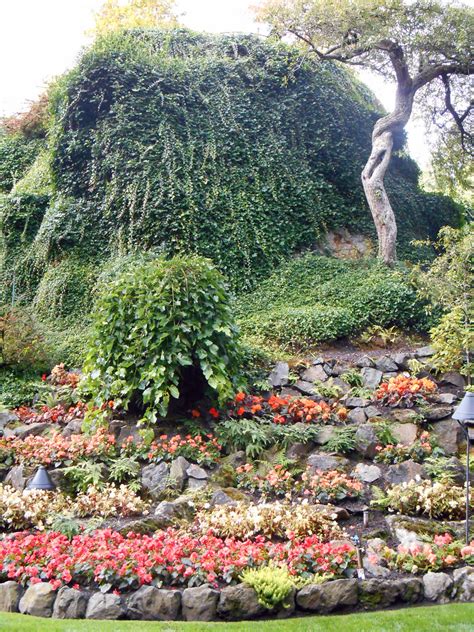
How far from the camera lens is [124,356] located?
781 centimetres

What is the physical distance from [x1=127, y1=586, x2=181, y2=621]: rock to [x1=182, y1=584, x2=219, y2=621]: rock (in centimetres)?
7

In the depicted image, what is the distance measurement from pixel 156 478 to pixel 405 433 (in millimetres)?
2895

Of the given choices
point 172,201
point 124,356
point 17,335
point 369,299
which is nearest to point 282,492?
point 124,356

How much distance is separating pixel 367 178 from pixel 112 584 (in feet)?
31.5

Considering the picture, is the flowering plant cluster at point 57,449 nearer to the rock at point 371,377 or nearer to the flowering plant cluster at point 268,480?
the flowering plant cluster at point 268,480

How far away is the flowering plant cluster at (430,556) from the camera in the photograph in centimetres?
500

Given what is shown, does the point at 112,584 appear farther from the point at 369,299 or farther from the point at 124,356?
the point at 369,299

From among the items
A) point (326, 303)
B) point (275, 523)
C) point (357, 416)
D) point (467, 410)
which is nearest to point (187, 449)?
point (275, 523)

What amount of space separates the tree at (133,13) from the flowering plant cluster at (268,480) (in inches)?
999

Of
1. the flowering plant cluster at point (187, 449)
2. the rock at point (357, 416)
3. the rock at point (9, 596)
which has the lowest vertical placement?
the rock at point (9, 596)

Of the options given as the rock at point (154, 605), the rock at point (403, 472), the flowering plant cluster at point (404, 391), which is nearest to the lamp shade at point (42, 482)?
the rock at point (154, 605)

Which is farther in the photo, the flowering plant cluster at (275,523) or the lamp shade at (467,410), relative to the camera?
the flowering plant cluster at (275,523)

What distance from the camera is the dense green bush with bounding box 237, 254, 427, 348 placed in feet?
32.1

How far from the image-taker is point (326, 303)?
35.1 feet
